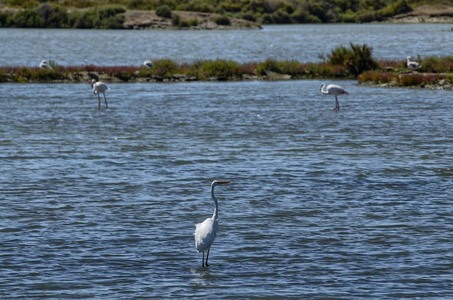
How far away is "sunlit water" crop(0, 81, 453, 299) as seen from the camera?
1282 cm

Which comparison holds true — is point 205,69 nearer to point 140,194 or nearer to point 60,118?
point 60,118

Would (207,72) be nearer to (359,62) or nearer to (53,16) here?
(359,62)

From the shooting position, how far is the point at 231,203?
17953 millimetres

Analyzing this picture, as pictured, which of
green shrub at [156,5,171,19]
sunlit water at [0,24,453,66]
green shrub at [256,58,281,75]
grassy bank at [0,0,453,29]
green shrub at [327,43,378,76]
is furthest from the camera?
grassy bank at [0,0,453,29]

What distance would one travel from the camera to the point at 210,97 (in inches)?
1538

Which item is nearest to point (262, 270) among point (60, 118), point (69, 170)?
point (69, 170)

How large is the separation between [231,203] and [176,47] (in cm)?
6072

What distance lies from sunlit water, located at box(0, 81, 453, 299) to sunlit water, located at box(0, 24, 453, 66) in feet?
80.8

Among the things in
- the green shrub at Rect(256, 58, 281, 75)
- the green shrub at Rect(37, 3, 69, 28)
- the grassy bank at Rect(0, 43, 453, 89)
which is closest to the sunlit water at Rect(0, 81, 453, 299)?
the grassy bank at Rect(0, 43, 453, 89)

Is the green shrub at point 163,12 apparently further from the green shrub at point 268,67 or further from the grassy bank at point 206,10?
the green shrub at point 268,67

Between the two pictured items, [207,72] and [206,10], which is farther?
[206,10]

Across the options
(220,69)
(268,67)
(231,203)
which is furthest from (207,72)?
(231,203)

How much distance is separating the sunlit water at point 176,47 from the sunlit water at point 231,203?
24.6 m

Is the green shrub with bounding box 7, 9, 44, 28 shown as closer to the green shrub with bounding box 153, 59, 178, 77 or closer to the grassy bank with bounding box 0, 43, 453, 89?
the grassy bank with bounding box 0, 43, 453, 89
